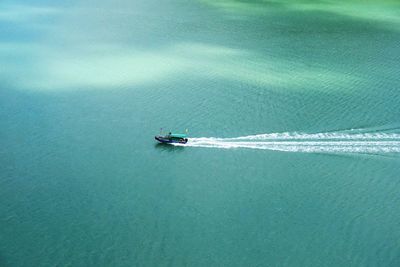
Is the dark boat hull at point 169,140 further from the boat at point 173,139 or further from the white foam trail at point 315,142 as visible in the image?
the white foam trail at point 315,142

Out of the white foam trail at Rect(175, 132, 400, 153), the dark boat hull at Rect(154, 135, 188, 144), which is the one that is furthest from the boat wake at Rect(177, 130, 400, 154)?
the dark boat hull at Rect(154, 135, 188, 144)

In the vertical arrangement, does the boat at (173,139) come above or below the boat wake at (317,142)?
below

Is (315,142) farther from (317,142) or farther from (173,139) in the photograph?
(173,139)

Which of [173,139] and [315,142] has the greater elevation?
[315,142]

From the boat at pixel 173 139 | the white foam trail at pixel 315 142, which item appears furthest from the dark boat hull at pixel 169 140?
the white foam trail at pixel 315 142

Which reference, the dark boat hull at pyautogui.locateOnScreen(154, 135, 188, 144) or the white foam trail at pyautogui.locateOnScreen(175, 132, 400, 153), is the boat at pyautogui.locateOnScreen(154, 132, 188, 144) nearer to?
the dark boat hull at pyautogui.locateOnScreen(154, 135, 188, 144)

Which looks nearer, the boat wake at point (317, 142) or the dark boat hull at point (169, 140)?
the boat wake at point (317, 142)

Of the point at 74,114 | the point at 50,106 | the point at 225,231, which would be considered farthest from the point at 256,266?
the point at 50,106

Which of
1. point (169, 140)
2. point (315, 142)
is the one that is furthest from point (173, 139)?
point (315, 142)
